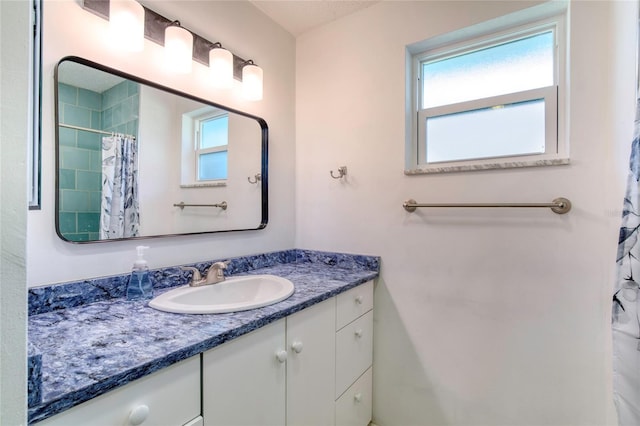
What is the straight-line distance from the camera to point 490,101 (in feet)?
4.56

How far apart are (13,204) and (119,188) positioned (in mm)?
906

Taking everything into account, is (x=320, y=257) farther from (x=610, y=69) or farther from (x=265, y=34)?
(x=610, y=69)

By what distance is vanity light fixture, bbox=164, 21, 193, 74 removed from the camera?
121 cm

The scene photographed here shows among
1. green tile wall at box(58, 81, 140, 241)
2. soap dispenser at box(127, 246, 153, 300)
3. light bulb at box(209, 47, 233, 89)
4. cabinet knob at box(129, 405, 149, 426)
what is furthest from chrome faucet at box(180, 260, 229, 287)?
light bulb at box(209, 47, 233, 89)

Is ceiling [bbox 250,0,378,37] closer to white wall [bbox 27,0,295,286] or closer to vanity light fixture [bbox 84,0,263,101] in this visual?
white wall [bbox 27,0,295,286]

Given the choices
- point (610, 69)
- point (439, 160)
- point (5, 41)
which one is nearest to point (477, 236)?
point (439, 160)

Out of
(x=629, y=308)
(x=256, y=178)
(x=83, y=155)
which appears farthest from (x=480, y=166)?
(x=83, y=155)

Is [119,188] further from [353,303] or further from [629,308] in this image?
[629,308]

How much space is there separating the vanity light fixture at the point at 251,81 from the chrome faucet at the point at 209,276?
0.89 meters

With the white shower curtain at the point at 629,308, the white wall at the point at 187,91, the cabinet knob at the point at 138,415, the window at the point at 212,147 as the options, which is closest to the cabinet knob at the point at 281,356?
the cabinet knob at the point at 138,415

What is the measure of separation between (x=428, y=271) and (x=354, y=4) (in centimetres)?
149

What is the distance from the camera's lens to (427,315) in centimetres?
147

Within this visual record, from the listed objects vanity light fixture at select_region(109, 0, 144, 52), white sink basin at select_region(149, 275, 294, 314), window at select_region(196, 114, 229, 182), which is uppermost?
vanity light fixture at select_region(109, 0, 144, 52)

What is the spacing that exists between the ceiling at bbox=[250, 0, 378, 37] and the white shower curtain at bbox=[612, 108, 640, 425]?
1.42 m
